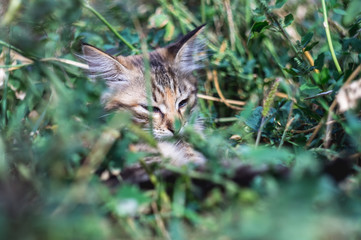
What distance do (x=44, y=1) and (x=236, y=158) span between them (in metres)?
0.84

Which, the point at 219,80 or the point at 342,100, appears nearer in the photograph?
the point at 342,100

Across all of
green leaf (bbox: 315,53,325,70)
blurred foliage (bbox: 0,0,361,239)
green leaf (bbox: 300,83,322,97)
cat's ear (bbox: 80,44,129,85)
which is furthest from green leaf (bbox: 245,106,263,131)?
cat's ear (bbox: 80,44,129,85)

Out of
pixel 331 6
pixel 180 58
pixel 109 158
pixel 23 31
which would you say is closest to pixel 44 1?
pixel 23 31

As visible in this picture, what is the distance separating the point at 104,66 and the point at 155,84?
12.1 inches

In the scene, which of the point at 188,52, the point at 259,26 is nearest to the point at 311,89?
the point at 259,26

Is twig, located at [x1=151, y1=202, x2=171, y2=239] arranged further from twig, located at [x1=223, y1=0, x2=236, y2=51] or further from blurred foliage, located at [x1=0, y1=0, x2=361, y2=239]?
twig, located at [x1=223, y1=0, x2=236, y2=51]

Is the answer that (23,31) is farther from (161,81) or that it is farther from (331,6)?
(331,6)

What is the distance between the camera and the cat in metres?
1.98

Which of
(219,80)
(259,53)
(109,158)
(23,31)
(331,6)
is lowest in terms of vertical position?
(219,80)

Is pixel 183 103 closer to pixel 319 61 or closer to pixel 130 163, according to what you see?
pixel 319 61

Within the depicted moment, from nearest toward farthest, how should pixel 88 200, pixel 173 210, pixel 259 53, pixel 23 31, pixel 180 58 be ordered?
pixel 88 200, pixel 173 210, pixel 23 31, pixel 180 58, pixel 259 53

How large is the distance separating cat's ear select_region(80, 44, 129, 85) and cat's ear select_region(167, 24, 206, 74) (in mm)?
328

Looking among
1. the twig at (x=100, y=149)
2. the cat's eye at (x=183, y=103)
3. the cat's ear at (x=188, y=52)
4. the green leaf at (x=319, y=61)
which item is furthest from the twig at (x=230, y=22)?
the twig at (x=100, y=149)

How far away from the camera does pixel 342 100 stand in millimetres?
1079
